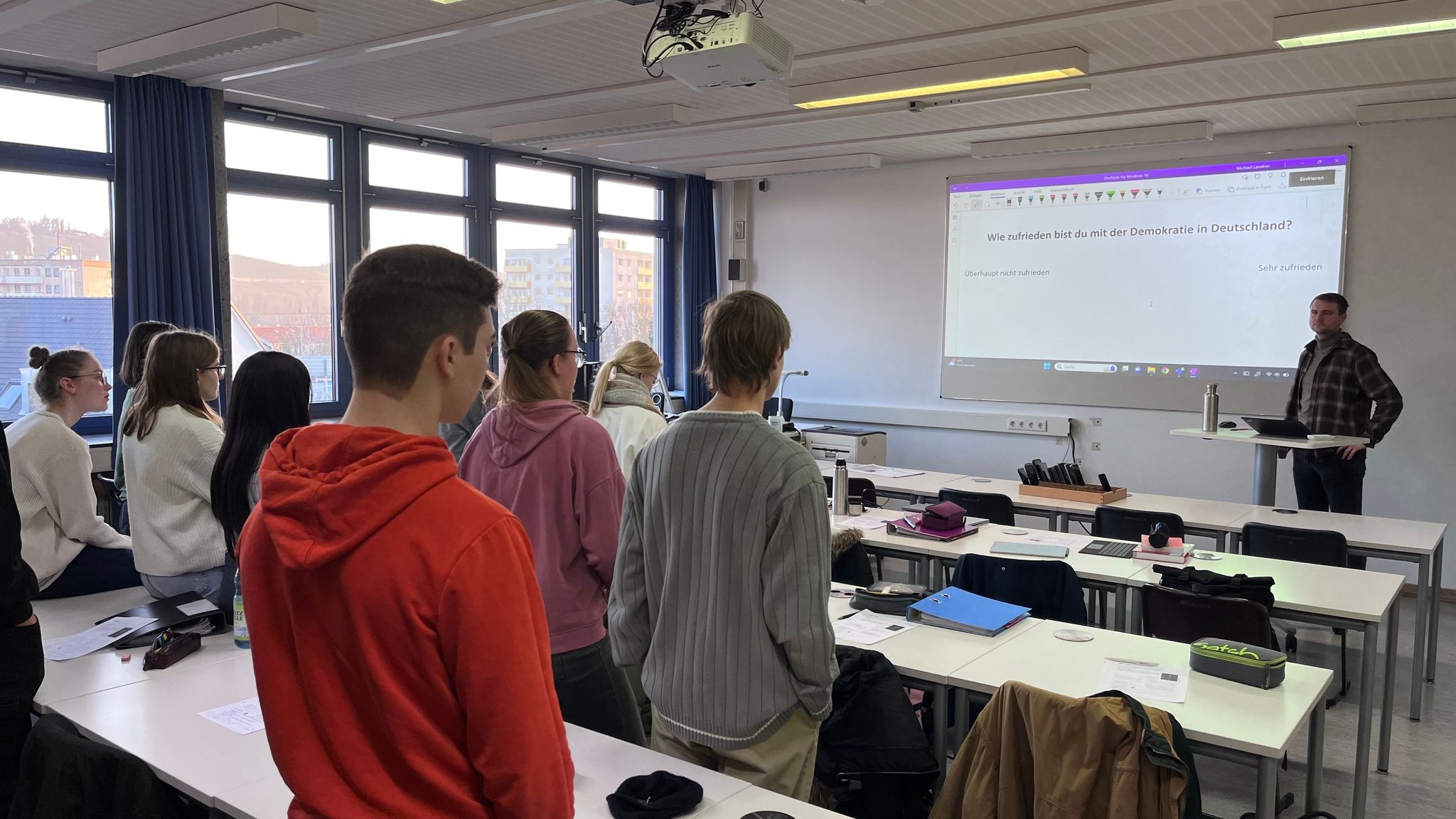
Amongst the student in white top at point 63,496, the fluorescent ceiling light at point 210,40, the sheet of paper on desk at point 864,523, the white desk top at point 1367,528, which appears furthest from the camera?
the sheet of paper on desk at point 864,523

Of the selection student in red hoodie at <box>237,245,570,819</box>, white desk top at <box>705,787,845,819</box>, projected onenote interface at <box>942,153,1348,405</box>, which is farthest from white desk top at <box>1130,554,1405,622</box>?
projected onenote interface at <box>942,153,1348,405</box>

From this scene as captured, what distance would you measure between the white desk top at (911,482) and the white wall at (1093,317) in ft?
7.12

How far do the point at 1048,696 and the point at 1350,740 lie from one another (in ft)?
9.16

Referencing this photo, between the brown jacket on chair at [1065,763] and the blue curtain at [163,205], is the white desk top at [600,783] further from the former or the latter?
the blue curtain at [163,205]

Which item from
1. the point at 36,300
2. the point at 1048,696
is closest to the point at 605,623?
the point at 1048,696

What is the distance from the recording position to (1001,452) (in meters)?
7.87

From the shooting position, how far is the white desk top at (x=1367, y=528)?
4.13m

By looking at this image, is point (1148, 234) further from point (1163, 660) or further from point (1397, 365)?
point (1163, 660)

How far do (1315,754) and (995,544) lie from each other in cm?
137

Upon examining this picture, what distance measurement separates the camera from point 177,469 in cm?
300

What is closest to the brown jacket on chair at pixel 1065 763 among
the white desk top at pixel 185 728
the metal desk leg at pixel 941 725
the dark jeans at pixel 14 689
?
the metal desk leg at pixel 941 725

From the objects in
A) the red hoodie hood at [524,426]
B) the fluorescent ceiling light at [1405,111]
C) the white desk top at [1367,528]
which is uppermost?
the fluorescent ceiling light at [1405,111]

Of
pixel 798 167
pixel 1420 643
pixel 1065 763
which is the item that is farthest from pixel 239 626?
pixel 798 167

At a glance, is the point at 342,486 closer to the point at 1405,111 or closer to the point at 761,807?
the point at 761,807
